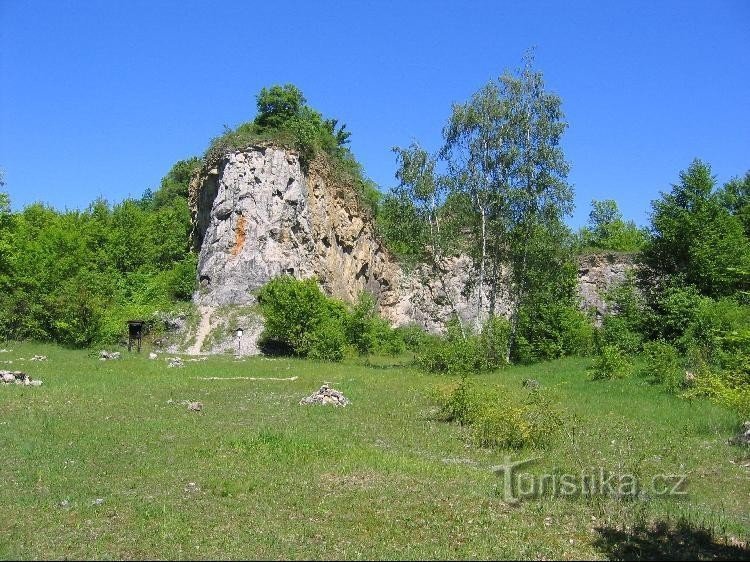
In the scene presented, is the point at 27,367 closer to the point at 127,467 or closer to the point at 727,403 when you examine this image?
the point at 127,467

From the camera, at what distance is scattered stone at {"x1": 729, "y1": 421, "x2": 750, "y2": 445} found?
451 inches

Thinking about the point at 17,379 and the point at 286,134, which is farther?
the point at 286,134

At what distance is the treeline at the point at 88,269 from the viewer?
3134 cm

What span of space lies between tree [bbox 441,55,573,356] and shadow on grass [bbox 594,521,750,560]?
67.7ft

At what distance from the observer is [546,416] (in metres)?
11.8

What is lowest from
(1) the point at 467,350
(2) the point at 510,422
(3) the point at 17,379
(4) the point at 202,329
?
(2) the point at 510,422

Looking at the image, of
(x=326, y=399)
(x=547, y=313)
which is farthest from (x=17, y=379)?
(x=547, y=313)

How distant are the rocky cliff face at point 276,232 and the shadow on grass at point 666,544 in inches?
936

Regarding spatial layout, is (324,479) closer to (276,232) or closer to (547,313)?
(547,313)

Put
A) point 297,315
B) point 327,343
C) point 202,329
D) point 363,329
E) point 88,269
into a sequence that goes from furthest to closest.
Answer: point 88,269, point 202,329, point 363,329, point 297,315, point 327,343

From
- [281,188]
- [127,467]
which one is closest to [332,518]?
[127,467]

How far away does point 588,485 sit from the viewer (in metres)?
8.85

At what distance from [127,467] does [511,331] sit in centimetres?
2092

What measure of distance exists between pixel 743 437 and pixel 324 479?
742cm
